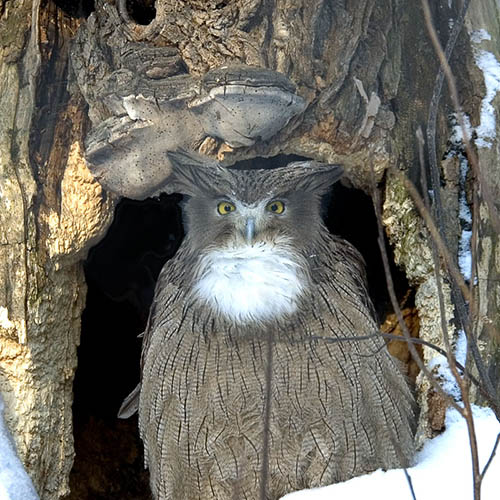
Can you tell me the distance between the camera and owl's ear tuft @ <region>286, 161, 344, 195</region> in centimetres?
325

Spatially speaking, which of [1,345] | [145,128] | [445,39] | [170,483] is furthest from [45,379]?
[445,39]

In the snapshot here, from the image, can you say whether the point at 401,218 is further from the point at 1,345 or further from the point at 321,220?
the point at 1,345

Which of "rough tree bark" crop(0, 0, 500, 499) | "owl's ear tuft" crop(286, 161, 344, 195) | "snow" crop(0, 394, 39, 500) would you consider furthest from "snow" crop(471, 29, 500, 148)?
"snow" crop(0, 394, 39, 500)

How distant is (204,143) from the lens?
3135 mm

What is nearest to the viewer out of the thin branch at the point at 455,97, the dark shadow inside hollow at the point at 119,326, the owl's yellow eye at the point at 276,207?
the thin branch at the point at 455,97

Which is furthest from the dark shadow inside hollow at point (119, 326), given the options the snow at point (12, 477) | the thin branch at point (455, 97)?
the thin branch at point (455, 97)

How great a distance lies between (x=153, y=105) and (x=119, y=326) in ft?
6.57

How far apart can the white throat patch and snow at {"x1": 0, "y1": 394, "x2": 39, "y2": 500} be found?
875 mm

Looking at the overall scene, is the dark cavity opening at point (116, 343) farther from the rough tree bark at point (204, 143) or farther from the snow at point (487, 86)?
the snow at point (487, 86)

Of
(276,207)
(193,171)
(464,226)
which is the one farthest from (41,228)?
(464,226)

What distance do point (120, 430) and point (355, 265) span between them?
1.87m

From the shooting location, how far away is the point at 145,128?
120 inches

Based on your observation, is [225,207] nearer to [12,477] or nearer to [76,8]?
[76,8]

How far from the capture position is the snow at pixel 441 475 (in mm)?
2789
